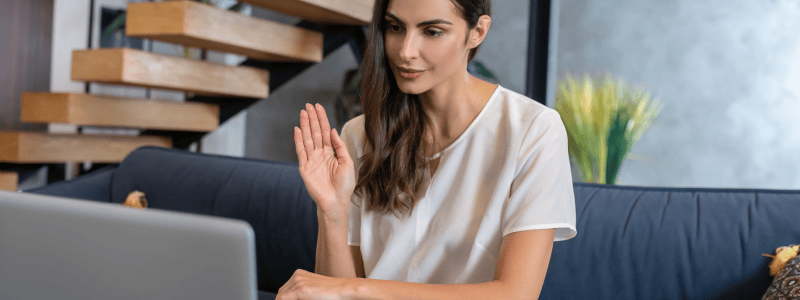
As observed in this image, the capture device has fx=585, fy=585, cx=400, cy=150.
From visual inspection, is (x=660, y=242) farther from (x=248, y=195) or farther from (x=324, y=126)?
(x=248, y=195)

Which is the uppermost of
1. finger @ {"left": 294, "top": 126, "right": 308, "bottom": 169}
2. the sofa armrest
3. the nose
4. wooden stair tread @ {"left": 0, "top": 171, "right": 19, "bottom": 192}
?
the nose

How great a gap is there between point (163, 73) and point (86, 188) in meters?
0.69

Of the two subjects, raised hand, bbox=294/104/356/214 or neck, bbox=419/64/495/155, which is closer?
raised hand, bbox=294/104/356/214

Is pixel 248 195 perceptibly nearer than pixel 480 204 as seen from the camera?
No

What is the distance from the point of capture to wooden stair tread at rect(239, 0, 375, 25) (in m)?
2.73

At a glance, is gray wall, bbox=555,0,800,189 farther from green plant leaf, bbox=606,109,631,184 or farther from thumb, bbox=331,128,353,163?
thumb, bbox=331,128,353,163

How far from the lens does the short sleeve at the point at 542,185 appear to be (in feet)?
3.29

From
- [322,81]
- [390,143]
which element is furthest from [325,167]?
[322,81]

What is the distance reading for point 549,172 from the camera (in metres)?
1.04

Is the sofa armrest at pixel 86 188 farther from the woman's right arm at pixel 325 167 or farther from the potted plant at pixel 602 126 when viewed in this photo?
the potted plant at pixel 602 126

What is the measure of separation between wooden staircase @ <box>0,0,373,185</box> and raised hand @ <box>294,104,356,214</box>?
63.3 inches

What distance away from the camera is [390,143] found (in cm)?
120

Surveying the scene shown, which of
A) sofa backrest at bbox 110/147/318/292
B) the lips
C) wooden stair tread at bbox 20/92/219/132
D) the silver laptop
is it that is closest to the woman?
the lips

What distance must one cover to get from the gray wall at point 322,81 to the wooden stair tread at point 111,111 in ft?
3.58
